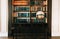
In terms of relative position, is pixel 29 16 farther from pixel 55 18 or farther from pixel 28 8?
pixel 55 18

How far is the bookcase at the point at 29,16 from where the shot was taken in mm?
8195

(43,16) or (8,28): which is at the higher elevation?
(43,16)

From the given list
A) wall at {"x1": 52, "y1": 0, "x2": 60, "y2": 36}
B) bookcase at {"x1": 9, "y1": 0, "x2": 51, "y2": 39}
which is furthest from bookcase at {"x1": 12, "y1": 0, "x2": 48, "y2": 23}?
wall at {"x1": 52, "y1": 0, "x2": 60, "y2": 36}

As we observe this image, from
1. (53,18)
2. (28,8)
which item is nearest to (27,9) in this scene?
(28,8)

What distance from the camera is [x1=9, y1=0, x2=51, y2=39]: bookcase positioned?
8195 millimetres

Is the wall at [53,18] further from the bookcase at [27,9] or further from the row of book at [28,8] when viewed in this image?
the row of book at [28,8]

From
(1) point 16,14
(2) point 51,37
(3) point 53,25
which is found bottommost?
(2) point 51,37

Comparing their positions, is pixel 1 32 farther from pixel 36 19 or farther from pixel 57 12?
pixel 57 12

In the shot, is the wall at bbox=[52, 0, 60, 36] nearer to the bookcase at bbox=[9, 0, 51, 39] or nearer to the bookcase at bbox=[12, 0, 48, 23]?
the bookcase at bbox=[9, 0, 51, 39]

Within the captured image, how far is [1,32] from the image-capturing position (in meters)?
8.13

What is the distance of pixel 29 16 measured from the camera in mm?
8328

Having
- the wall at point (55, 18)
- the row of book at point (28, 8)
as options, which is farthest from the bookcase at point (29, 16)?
the wall at point (55, 18)

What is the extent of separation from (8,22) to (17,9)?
2.39ft

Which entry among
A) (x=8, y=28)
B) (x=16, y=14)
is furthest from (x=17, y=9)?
(x=8, y=28)
